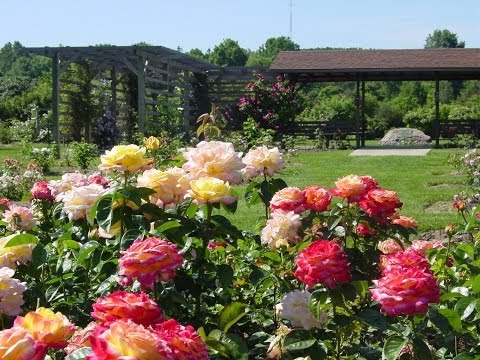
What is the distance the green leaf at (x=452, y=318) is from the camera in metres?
1.94

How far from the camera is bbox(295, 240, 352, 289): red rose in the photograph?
6.34ft

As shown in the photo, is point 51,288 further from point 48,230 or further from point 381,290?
point 381,290

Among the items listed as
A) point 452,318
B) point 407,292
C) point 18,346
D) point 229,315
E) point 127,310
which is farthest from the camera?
point 452,318

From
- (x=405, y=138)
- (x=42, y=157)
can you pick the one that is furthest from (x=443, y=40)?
(x=42, y=157)

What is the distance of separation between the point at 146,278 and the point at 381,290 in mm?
511

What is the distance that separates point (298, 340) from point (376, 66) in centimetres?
1874

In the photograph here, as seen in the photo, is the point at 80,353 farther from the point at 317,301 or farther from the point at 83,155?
the point at 83,155

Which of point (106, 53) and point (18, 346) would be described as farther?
point (106, 53)

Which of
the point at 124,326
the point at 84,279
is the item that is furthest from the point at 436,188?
the point at 124,326

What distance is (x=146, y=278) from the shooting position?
178 centimetres

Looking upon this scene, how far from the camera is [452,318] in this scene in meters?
1.95

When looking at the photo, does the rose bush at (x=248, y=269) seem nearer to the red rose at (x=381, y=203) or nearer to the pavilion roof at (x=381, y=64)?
the red rose at (x=381, y=203)

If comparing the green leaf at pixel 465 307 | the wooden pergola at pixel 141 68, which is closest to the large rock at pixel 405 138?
the wooden pergola at pixel 141 68

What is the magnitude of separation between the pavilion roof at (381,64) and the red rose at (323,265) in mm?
18463
